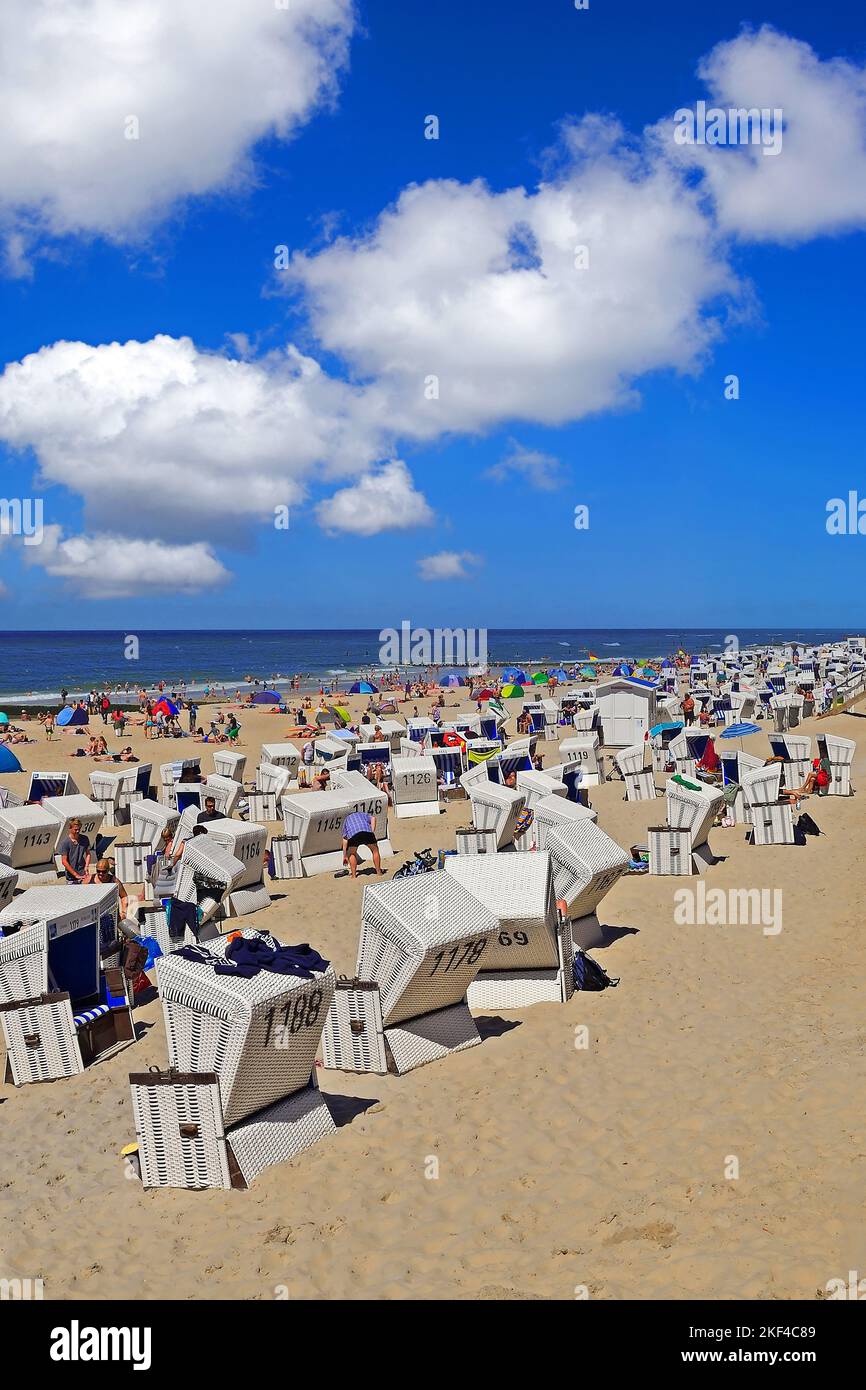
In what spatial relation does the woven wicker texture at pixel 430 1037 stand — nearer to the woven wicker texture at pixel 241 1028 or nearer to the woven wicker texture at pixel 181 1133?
the woven wicker texture at pixel 241 1028

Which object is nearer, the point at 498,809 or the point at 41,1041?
the point at 41,1041

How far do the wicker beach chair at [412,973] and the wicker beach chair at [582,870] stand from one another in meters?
2.52

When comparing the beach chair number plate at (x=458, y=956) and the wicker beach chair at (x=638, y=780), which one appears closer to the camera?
the beach chair number plate at (x=458, y=956)

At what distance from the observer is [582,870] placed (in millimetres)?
10312

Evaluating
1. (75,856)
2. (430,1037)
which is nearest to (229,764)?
(75,856)

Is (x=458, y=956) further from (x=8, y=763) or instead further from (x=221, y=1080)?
(x=8, y=763)

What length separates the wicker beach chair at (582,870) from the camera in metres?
10.3

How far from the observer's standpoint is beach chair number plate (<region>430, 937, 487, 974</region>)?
7.44 m

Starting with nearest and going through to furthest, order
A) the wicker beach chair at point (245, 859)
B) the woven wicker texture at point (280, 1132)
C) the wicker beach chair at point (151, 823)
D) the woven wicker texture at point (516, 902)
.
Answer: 1. the woven wicker texture at point (280, 1132)
2. the woven wicker texture at point (516, 902)
3. the wicker beach chair at point (245, 859)
4. the wicker beach chair at point (151, 823)

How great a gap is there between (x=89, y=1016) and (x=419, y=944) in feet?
9.72

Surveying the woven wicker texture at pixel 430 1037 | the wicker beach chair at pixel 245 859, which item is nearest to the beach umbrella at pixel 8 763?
the wicker beach chair at pixel 245 859

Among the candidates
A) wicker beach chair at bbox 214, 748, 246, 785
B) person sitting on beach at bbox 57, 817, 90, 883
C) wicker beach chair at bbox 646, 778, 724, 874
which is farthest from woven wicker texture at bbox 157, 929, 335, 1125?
wicker beach chair at bbox 214, 748, 246, 785

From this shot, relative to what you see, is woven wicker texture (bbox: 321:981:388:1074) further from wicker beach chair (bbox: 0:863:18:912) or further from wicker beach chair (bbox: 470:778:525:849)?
wicker beach chair (bbox: 470:778:525:849)
